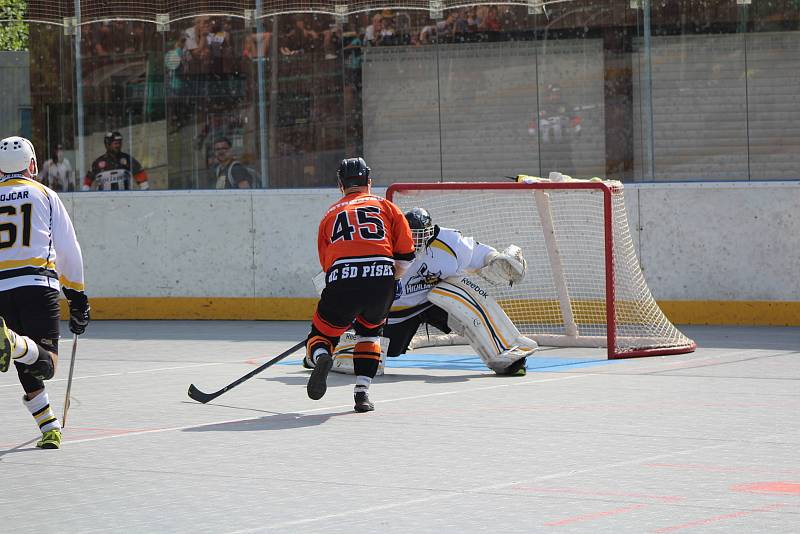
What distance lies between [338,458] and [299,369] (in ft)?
13.1

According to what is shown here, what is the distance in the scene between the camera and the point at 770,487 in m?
5.89

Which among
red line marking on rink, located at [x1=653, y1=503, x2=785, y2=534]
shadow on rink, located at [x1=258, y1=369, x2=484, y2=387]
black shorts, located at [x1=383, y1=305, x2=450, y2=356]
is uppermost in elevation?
black shorts, located at [x1=383, y1=305, x2=450, y2=356]

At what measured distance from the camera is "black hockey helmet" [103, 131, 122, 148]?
16.0 m

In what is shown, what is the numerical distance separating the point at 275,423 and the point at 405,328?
2515 millimetres

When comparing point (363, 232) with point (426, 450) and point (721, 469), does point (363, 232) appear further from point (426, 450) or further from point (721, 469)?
point (721, 469)

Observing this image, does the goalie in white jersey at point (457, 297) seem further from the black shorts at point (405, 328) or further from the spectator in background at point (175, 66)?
the spectator in background at point (175, 66)

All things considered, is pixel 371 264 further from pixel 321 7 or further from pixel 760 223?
pixel 321 7

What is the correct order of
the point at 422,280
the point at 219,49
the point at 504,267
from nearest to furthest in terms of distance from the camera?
the point at 422,280 → the point at 504,267 → the point at 219,49

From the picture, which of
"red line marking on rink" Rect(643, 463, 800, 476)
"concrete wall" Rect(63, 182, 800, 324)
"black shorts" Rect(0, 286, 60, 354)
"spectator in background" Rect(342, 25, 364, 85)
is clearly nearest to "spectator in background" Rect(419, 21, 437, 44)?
"spectator in background" Rect(342, 25, 364, 85)

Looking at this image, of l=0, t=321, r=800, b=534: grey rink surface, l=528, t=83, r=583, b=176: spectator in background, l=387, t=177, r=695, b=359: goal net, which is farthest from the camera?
l=528, t=83, r=583, b=176: spectator in background

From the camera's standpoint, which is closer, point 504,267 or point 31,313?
point 31,313

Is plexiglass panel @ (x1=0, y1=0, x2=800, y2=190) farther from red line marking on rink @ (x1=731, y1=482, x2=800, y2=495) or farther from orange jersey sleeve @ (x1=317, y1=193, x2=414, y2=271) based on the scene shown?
red line marking on rink @ (x1=731, y1=482, x2=800, y2=495)

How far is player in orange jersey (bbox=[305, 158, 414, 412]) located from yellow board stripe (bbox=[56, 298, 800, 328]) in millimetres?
5698

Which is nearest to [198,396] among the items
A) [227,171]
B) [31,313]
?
[31,313]
